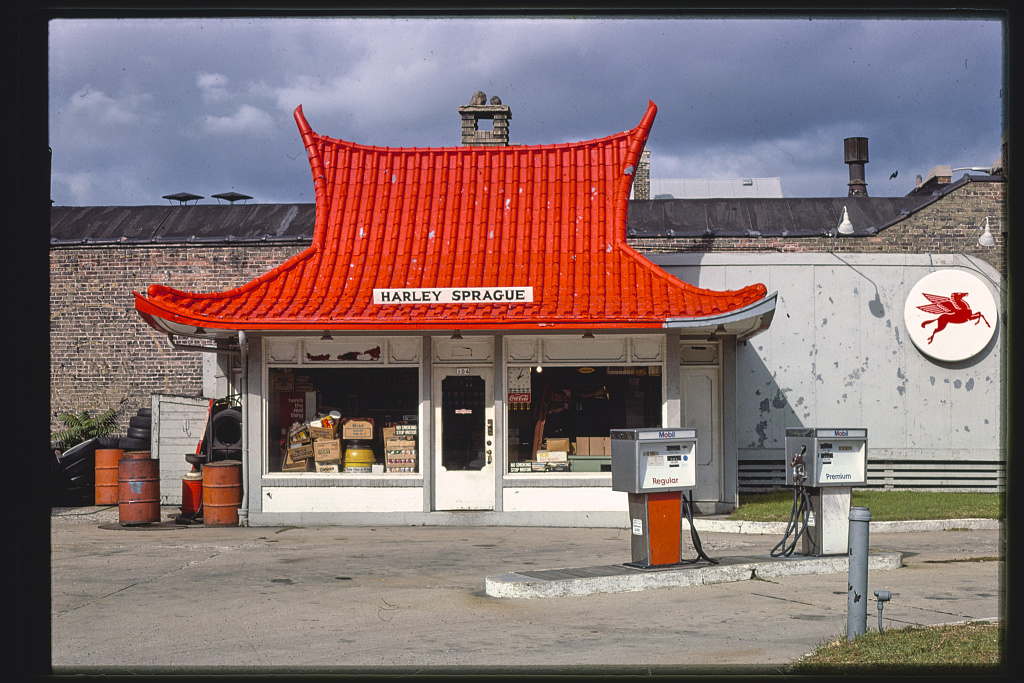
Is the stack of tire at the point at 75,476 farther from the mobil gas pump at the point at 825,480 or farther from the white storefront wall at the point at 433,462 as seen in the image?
the mobil gas pump at the point at 825,480

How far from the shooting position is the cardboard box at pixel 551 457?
1483cm

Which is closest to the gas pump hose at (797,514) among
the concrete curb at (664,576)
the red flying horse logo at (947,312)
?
the concrete curb at (664,576)

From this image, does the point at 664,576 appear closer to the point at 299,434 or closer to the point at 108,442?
the point at 299,434

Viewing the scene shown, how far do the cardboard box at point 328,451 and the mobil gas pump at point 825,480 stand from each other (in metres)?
6.87

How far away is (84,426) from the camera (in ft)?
76.1

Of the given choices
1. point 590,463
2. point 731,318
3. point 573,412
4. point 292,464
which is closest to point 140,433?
point 292,464

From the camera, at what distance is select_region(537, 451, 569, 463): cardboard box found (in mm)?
14828

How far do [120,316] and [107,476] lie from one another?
8.06 m

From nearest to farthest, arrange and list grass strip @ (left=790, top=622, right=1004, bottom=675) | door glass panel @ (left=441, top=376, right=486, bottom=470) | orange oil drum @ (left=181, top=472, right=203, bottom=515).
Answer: grass strip @ (left=790, top=622, right=1004, bottom=675) → door glass panel @ (left=441, top=376, right=486, bottom=470) → orange oil drum @ (left=181, top=472, right=203, bottom=515)

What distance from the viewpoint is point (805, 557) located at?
1079 centimetres

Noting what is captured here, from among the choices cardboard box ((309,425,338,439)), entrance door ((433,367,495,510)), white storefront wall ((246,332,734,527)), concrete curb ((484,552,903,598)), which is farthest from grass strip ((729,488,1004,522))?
cardboard box ((309,425,338,439))

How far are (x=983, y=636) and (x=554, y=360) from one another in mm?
8468

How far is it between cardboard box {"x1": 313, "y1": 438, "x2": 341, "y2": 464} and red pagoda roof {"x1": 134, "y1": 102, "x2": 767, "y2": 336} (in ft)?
6.01

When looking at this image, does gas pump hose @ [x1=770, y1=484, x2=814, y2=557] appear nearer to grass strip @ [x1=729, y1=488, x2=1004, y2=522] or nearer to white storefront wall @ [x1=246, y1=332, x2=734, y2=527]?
grass strip @ [x1=729, y1=488, x2=1004, y2=522]
